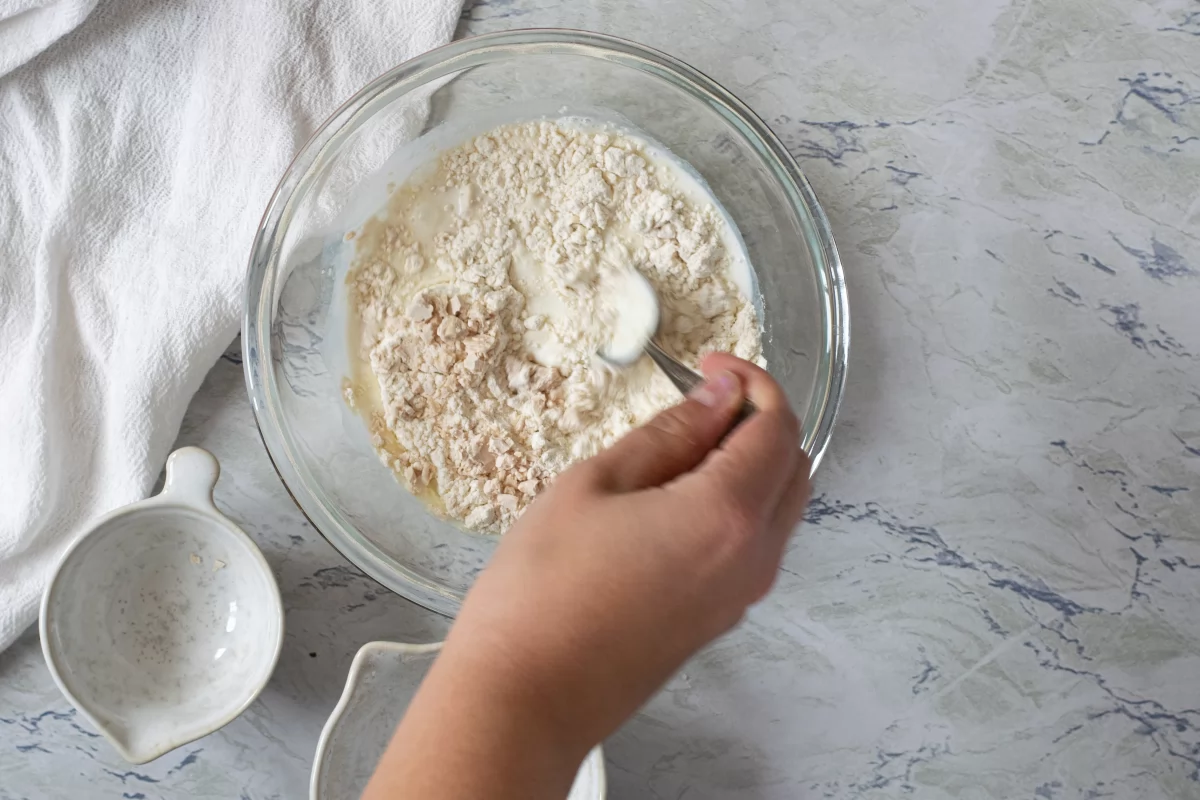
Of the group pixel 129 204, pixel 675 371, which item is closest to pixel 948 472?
pixel 675 371

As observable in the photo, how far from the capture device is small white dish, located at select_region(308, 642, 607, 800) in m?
0.90

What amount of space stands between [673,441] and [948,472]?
0.52 meters

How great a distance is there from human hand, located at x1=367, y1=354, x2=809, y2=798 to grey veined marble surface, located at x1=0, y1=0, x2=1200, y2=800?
0.45m

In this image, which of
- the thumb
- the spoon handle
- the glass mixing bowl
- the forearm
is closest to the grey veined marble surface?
the glass mixing bowl

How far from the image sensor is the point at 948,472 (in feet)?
3.19

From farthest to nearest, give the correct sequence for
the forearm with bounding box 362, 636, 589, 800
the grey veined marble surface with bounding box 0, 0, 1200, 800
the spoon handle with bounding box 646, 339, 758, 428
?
1. the grey veined marble surface with bounding box 0, 0, 1200, 800
2. the spoon handle with bounding box 646, 339, 758, 428
3. the forearm with bounding box 362, 636, 589, 800

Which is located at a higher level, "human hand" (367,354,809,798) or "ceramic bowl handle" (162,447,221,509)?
"human hand" (367,354,809,798)

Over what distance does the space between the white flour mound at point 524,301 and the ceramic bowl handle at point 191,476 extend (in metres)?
0.18

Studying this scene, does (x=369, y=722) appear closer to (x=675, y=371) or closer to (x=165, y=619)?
(x=165, y=619)

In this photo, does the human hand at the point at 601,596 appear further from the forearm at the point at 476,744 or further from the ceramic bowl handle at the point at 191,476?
the ceramic bowl handle at the point at 191,476

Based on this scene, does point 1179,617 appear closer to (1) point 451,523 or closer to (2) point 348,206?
(1) point 451,523

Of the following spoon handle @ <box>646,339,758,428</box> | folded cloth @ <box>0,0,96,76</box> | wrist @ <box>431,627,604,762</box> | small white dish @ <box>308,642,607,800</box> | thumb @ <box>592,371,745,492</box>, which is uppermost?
folded cloth @ <box>0,0,96,76</box>

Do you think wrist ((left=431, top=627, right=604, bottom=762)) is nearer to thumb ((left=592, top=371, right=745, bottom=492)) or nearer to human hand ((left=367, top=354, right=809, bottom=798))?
human hand ((left=367, top=354, right=809, bottom=798))

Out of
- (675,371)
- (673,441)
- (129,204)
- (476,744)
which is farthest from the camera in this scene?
(129,204)
